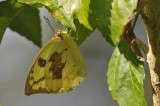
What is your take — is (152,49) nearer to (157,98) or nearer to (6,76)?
(157,98)

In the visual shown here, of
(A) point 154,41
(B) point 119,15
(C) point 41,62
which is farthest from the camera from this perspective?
(C) point 41,62

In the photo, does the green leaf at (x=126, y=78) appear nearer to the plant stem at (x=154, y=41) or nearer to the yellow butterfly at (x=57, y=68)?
the plant stem at (x=154, y=41)

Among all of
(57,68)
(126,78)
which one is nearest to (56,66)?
(57,68)

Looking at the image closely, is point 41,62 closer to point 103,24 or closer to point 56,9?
point 56,9

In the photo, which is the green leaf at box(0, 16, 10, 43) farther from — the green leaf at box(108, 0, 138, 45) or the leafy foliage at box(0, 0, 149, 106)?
the green leaf at box(108, 0, 138, 45)

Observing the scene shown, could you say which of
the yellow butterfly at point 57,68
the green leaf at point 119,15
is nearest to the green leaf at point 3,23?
the yellow butterfly at point 57,68

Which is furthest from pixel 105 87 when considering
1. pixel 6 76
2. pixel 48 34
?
pixel 6 76

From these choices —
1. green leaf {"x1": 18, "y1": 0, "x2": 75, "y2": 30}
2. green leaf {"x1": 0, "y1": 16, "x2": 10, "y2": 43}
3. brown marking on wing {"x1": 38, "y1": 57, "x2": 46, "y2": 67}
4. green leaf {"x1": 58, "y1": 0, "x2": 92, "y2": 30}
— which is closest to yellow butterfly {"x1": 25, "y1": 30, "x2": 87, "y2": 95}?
brown marking on wing {"x1": 38, "y1": 57, "x2": 46, "y2": 67}
